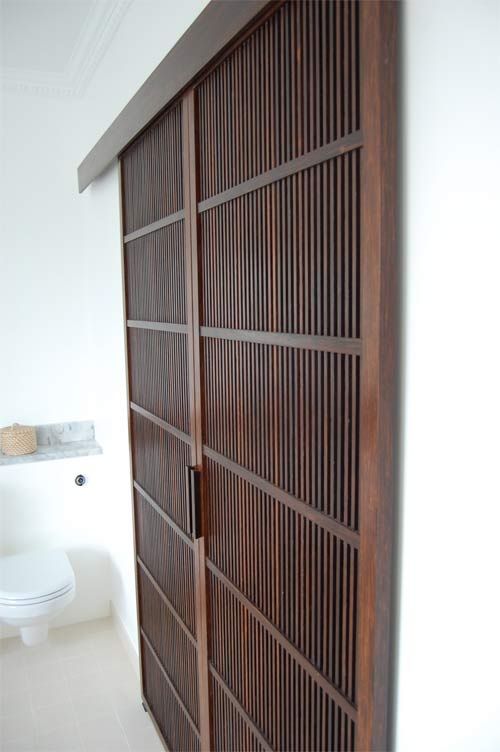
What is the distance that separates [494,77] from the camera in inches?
27.0

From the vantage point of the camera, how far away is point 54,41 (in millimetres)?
2297

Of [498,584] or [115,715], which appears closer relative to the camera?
[498,584]

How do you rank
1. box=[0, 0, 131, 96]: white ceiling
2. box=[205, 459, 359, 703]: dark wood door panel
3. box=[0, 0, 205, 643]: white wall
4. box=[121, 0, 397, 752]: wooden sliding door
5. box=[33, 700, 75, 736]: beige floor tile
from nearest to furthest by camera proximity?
box=[121, 0, 397, 752]: wooden sliding door, box=[205, 459, 359, 703]: dark wood door panel, box=[0, 0, 131, 96]: white ceiling, box=[33, 700, 75, 736]: beige floor tile, box=[0, 0, 205, 643]: white wall

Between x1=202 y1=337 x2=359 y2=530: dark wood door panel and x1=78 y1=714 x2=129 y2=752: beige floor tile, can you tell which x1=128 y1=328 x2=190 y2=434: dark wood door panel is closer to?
x1=202 y1=337 x2=359 y2=530: dark wood door panel

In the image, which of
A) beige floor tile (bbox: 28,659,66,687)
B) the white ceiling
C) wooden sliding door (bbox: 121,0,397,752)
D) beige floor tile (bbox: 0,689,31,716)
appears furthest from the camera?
beige floor tile (bbox: 28,659,66,687)

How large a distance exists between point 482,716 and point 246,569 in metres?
0.60

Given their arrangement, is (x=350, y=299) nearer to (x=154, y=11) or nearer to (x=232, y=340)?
(x=232, y=340)

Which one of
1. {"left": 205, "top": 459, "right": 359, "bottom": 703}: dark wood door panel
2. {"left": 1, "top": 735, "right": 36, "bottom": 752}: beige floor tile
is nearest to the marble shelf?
{"left": 1, "top": 735, "right": 36, "bottom": 752}: beige floor tile

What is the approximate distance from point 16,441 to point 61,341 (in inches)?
21.1

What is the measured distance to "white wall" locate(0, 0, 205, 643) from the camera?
2.67 m

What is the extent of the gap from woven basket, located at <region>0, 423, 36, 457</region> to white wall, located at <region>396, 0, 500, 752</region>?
7.37 ft

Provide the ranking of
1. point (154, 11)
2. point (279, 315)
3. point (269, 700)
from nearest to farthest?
1. point (279, 315)
2. point (269, 700)
3. point (154, 11)

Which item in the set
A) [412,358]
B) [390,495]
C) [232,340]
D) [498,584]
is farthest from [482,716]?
[232,340]

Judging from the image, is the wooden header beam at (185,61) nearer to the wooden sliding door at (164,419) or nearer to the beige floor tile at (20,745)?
the wooden sliding door at (164,419)
